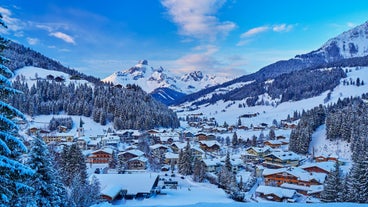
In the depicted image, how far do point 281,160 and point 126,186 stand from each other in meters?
37.5

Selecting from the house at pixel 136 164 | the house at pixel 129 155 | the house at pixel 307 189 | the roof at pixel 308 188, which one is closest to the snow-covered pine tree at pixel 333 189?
the house at pixel 307 189

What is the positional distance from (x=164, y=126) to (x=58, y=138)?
41743 mm

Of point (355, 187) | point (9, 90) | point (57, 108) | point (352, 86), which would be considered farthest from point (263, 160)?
point (352, 86)

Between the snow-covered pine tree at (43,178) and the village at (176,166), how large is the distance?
3.34 ft

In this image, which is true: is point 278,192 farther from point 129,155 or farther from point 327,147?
point 327,147

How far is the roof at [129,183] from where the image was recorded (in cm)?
3422

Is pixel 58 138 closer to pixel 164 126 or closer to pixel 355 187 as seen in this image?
pixel 164 126

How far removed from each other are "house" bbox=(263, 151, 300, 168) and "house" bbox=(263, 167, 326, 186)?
37.0 feet

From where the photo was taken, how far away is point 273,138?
298 feet

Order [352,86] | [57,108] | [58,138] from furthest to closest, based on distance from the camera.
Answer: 1. [352,86]
2. [57,108]
3. [58,138]

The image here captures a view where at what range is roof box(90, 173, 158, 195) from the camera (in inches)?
1347

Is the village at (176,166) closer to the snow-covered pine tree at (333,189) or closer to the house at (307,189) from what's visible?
the house at (307,189)

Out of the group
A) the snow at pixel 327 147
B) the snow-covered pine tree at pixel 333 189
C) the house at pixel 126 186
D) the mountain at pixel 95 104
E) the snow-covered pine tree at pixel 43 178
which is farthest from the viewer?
the mountain at pixel 95 104

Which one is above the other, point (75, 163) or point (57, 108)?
point (57, 108)
